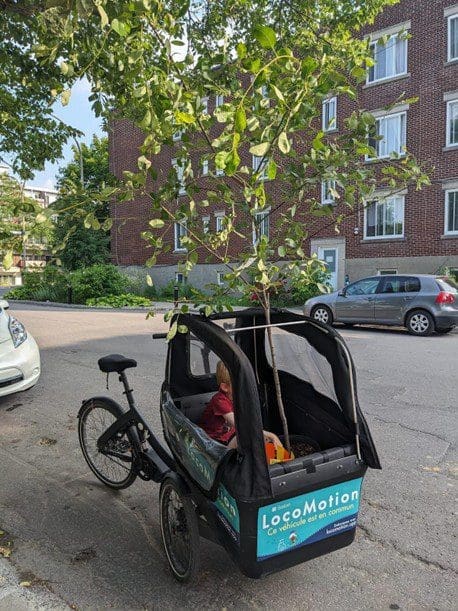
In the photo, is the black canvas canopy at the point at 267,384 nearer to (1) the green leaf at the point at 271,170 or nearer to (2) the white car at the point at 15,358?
(1) the green leaf at the point at 271,170

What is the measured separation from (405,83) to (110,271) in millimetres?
15268

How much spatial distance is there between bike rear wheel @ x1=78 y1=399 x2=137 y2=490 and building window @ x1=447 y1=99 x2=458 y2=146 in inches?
747

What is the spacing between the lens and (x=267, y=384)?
3.39 m

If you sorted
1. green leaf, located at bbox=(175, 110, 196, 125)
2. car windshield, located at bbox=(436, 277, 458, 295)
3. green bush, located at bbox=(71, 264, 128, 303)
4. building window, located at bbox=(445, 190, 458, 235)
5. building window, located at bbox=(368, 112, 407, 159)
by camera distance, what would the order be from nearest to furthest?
green leaf, located at bbox=(175, 110, 196, 125) < car windshield, located at bbox=(436, 277, 458, 295) < building window, located at bbox=(445, 190, 458, 235) < building window, located at bbox=(368, 112, 407, 159) < green bush, located at bbox=(71, 264, 128, 303)

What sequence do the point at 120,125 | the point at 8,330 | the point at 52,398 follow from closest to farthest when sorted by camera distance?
the point at 8,330
the point at 52,398
the point at 120,125

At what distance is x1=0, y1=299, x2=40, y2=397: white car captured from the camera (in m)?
5.24

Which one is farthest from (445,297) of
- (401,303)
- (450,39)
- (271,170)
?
(450,39)

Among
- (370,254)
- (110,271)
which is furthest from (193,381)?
(110,271)

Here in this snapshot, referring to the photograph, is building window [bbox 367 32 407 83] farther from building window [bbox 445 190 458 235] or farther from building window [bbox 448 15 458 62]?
building window [bbox 445 190 458 235]

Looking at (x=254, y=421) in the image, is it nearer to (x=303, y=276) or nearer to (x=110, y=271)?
(x=303, y=276)

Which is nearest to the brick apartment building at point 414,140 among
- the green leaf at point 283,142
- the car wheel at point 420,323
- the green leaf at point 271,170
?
the car wheel at point 420,323

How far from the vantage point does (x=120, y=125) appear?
30.1m

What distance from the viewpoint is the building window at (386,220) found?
19.8 meters

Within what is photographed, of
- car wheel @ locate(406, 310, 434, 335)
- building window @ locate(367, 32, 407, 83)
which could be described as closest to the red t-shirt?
car wheel @ locate(406, 310, 434, 335)
